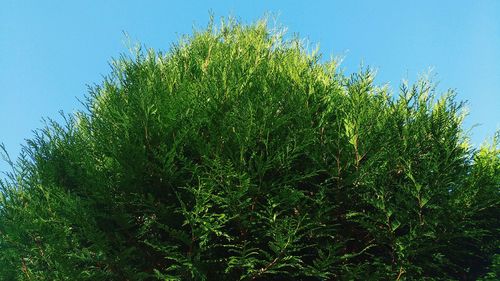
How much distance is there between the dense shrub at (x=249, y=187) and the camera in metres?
9.51

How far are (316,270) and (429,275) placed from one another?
3.27m

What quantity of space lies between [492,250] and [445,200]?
3516mm

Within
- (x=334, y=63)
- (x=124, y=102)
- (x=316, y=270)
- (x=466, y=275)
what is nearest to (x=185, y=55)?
(x=124, y=102)

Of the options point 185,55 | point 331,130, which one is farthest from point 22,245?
point 331,130

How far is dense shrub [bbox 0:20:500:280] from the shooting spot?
31.2 ft

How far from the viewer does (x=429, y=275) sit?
11172mm

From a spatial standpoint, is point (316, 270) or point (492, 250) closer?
point (316, 270)

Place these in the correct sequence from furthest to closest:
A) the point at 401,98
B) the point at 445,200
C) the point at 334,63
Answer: the point at 334,63 → the point at 401,98 → the point at 445,200

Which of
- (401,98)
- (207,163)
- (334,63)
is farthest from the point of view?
(334,63)

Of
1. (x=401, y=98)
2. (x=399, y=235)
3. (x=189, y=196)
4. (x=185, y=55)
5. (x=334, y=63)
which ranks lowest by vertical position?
(x=399, y=235)

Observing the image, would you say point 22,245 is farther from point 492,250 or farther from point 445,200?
point 492,250

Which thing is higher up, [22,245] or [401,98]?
[401,98]

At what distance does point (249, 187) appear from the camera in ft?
30.9

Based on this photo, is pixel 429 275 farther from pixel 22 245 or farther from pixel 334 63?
pixel 22 245
